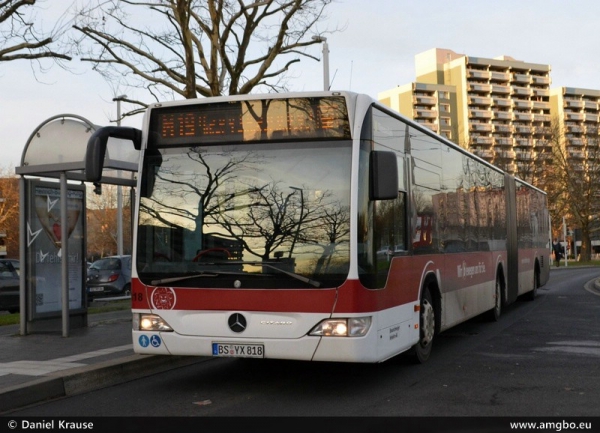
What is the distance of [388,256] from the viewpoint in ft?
28.3

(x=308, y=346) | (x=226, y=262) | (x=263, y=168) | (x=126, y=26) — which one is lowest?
(x=308, y=346)

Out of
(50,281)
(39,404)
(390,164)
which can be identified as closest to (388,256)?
(390,164)

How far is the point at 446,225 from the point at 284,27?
11.8m

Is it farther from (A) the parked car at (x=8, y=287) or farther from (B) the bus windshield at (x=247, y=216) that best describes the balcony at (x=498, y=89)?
(B) the bus windshield at (x=247, y=216)

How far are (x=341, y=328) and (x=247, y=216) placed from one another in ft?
4.70

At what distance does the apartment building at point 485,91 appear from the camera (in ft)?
441

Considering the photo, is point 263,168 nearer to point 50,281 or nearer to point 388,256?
point 388,256

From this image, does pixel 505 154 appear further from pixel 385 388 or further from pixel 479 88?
pixel 385 388

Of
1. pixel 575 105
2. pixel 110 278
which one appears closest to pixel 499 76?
pixel 575 105

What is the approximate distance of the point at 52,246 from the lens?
13.7 meters

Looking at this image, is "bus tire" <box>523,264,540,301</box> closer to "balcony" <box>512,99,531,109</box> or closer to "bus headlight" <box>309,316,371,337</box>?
"bus headlight" <box>309,316,371,337</box>

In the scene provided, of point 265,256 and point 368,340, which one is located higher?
point 265,256
